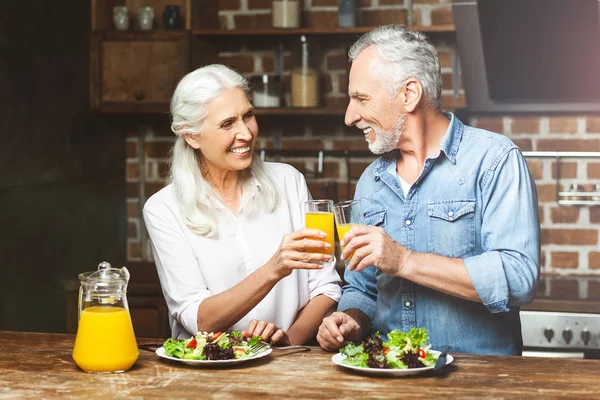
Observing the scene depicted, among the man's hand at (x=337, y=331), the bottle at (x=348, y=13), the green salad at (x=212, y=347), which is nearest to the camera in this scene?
the green salad at (x=212, y=347)

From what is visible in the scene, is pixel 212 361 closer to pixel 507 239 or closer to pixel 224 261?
pixel 224 261

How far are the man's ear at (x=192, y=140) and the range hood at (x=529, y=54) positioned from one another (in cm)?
140

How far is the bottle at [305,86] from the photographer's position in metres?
3.73

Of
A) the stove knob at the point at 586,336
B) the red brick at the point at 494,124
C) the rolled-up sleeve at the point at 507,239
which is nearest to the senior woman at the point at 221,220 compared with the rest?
the rolled-up sleeve at the point at 507,239

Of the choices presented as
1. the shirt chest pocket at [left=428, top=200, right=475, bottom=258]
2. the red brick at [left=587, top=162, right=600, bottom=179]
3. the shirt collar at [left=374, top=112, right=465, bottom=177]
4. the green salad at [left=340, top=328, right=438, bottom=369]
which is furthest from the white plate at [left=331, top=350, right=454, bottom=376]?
the red brick at [left=587, top=162, right=600, bottom=179]

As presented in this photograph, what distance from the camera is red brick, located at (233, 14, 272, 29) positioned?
396 cm

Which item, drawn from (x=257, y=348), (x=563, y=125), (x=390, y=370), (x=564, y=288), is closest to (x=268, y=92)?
(x=563, y=125)

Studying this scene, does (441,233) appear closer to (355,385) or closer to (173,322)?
(355,385)

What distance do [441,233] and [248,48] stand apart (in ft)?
6.66

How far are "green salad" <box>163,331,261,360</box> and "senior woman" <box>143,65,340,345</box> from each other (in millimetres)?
394

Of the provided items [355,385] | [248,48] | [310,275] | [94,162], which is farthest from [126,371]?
[248,48]

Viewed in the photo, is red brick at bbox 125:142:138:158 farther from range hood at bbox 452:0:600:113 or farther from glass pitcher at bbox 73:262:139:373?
glass pitcher at bbox 73:262:139:373

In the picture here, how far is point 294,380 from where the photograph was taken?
1.77 m

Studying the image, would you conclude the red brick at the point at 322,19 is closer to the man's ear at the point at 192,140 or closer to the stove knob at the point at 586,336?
the man's ear at the point at 192,140
